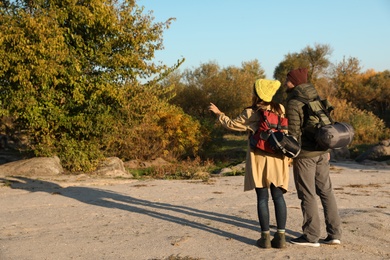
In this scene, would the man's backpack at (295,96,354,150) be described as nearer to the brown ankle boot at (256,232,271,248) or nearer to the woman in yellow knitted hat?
the woman in yellow knitted hat

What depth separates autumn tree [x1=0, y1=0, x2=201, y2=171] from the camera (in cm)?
1478

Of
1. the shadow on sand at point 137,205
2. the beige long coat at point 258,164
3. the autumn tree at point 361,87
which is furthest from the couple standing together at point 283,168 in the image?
the autumn tree at point 361,87

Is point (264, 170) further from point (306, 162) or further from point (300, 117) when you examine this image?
point (300, 117)

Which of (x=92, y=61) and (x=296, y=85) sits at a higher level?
(x=92, y=61)

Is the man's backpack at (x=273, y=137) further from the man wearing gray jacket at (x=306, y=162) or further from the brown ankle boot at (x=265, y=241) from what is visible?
the brown ankle boot at (x=265, y=241)

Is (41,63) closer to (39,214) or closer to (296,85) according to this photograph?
(39,214)

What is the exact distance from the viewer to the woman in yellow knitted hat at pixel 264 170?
19.7ft

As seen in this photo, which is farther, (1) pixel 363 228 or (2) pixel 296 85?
(1) pixel 363 228

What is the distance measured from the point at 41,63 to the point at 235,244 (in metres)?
10.2

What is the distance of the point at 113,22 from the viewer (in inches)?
622

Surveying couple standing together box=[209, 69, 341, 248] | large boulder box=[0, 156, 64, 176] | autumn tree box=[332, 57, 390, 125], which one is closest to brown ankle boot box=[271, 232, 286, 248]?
couple standing together box=[209, 69, 341, 248]

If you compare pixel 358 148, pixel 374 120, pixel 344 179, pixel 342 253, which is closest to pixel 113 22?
A: pixel 344 179

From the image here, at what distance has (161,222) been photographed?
7.77 m

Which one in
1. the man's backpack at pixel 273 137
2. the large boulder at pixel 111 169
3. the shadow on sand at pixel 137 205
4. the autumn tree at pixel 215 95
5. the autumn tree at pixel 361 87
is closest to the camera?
the man's backpack at pixel 273 137
